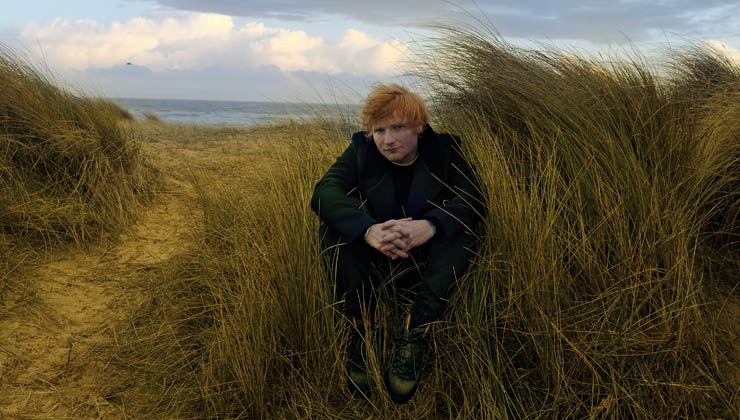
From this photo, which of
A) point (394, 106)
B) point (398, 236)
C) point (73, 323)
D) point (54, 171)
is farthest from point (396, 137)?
point (54, 171)

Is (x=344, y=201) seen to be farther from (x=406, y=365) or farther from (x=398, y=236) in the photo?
(x=406, y=365)

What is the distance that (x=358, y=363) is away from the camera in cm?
238

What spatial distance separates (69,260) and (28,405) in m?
1.58

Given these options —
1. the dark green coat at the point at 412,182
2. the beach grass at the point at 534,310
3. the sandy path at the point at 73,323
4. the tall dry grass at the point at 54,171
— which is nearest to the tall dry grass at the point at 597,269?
the beach grass at the point at 534,310

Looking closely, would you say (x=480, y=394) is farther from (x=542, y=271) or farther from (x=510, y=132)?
(x=510, y=132)

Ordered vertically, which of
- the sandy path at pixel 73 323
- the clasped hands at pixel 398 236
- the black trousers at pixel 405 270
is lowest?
the sandy path at pixel 73 323

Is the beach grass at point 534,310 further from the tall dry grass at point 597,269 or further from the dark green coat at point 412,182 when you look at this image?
the dark green coat at point 412,182

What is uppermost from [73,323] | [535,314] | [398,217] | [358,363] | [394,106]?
[394,106]

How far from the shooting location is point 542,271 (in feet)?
7.41

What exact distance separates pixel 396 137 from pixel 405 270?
60 centimetres

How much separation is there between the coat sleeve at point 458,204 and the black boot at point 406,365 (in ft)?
1.41

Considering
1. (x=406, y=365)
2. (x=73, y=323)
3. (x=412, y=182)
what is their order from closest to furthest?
(x=406, y=365)
(x=412, y=182)
(x=73, y=323)

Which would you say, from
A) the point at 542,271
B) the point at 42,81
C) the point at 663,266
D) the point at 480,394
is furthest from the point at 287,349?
the point at 42,81

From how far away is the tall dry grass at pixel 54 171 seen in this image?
4.04m
